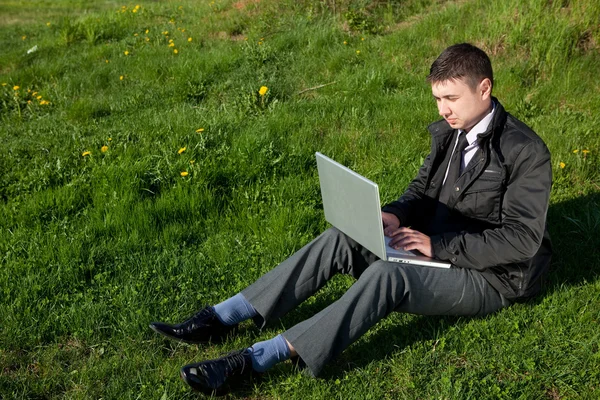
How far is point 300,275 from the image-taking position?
3266mm

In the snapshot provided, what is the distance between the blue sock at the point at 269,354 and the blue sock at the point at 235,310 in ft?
1.15

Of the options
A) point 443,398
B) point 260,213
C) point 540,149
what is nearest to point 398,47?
point 260,213

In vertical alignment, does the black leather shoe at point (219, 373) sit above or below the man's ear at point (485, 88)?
below

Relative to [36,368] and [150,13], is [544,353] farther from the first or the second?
[150,13]

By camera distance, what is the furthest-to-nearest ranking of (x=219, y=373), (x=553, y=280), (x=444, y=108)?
(x=553, y=280) < (x=444, y=108) < (x=219, y=373)

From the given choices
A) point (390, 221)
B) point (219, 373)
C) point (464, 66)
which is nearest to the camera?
point (219, 373)

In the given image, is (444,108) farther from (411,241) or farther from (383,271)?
(383,271)

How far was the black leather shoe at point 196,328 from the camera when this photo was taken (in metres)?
3.27

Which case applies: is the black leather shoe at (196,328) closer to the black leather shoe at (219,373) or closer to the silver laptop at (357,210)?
the black leather shoe at (219,373)

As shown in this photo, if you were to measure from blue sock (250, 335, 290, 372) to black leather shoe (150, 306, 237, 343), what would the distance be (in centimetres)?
40

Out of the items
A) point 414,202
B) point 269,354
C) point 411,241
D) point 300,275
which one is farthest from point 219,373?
point 414,202

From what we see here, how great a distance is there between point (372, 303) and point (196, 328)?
90cm

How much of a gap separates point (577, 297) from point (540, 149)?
37.2 inches

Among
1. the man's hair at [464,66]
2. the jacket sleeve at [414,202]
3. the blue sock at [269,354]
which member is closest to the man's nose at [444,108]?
the man's hair at [464,66]
